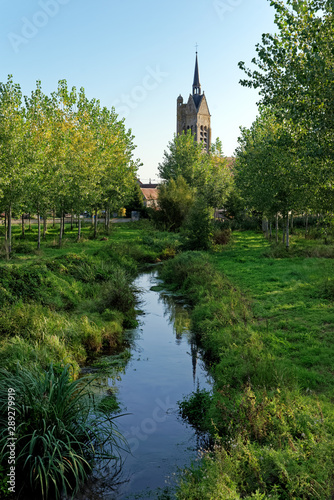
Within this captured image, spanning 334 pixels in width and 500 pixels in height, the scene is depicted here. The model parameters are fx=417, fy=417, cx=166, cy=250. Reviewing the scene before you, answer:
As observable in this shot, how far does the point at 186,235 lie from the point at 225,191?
14.3 metres

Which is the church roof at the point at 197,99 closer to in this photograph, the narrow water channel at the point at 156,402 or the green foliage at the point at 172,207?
the green foliage at the point at 172,207

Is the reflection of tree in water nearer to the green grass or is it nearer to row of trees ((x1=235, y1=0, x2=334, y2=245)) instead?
the green grass

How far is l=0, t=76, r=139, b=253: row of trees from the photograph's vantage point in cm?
2336

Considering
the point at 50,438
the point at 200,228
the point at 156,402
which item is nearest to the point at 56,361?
the point at 156,402

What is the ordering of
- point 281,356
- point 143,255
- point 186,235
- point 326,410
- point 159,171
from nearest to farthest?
point 326,410 < point 281,356 < point 143,255 < point 186,235 < point 159,171

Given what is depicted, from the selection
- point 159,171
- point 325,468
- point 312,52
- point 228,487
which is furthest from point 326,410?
point 159,171

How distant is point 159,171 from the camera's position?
6500 centimetres

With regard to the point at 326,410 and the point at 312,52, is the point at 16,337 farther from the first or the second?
the point at 312,52

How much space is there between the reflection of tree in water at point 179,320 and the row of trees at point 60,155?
10821 millimetres

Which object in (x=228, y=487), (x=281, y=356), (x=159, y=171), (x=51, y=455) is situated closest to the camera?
(x=228, y=487)

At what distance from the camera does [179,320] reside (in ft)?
50.3

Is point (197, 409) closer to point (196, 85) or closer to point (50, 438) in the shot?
point (50, 438)

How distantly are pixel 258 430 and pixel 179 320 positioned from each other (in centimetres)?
905

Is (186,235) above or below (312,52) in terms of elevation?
below
